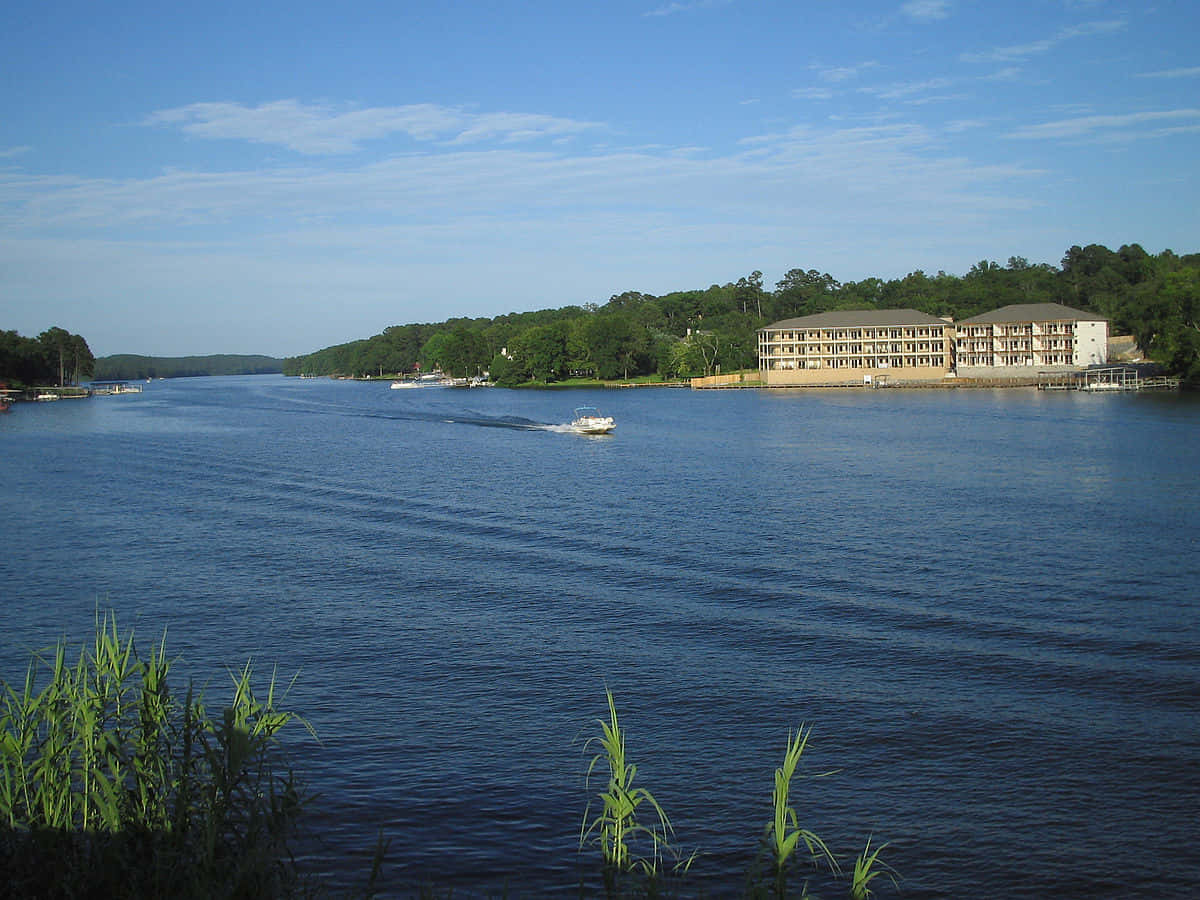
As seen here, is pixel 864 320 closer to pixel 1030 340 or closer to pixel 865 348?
pixel 865 348

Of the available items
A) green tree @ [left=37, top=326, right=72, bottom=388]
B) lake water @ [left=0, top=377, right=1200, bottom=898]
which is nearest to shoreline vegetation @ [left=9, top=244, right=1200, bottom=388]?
green tree @ [left=37, top=326, right=72, bottom=388]

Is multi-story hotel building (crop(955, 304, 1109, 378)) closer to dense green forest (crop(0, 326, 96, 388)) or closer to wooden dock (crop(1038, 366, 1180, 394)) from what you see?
wooden dock (crop(1038, 366, 1180, 394))

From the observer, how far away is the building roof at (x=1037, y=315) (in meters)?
109

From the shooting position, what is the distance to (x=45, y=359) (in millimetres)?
148500

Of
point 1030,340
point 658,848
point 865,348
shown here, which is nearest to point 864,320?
point 865,348

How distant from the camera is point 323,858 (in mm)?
11414

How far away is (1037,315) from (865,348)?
19.7 meters

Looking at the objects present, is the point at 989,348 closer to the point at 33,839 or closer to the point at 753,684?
the point at 753,684

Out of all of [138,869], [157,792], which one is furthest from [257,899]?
[157,792]

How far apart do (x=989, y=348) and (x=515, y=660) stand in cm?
10995

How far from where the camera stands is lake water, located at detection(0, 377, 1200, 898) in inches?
479

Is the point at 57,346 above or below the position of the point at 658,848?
above

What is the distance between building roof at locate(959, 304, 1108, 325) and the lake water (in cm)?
7195

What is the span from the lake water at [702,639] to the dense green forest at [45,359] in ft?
358
